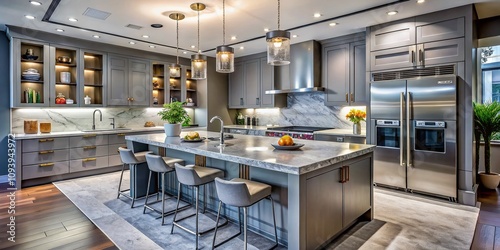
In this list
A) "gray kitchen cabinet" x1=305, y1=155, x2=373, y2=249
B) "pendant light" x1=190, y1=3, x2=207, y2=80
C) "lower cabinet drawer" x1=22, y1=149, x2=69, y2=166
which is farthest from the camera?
"lower cabinet drawer" x1=22, y1=149, x2=69, y2=166

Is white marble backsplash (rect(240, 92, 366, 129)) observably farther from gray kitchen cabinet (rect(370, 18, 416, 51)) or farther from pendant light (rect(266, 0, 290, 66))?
pendant light (rect(266, 0, 290, 66))

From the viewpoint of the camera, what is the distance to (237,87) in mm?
7109

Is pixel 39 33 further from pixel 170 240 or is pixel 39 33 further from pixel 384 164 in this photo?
pixel 384 164

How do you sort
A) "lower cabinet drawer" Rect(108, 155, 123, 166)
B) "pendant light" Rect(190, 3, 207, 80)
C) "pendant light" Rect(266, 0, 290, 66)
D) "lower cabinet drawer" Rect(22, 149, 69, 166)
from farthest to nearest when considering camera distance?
"lower cabinet drawer" Rect(108, 155, 123, 166), "lower cabinet drawer" Rect(22, 149, 69, 166), "pendant light" Rect(190, 3, 207, 80), "pendant light" Rect(266, 0, 290, 66)

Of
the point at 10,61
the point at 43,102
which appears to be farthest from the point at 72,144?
the point at 10,61

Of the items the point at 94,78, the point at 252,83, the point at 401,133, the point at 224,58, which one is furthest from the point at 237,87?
the point at 401,133

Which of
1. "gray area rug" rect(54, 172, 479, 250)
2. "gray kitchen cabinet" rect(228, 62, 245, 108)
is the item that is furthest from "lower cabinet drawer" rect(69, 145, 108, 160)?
"gray kitchen cabinet" rect(228, 62, 245, 108)

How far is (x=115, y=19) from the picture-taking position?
Answer: 13.7 feet

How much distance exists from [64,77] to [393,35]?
585cm

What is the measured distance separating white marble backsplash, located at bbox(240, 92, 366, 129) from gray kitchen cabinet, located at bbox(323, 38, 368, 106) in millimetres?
415

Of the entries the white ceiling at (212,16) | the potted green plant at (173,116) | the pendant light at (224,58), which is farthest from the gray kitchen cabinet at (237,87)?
the pendant light at (224,58)

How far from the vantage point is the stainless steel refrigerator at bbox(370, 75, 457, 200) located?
3643 mm

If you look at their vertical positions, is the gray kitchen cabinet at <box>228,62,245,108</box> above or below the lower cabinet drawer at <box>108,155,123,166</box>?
above

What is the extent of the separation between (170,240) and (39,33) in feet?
14.9
